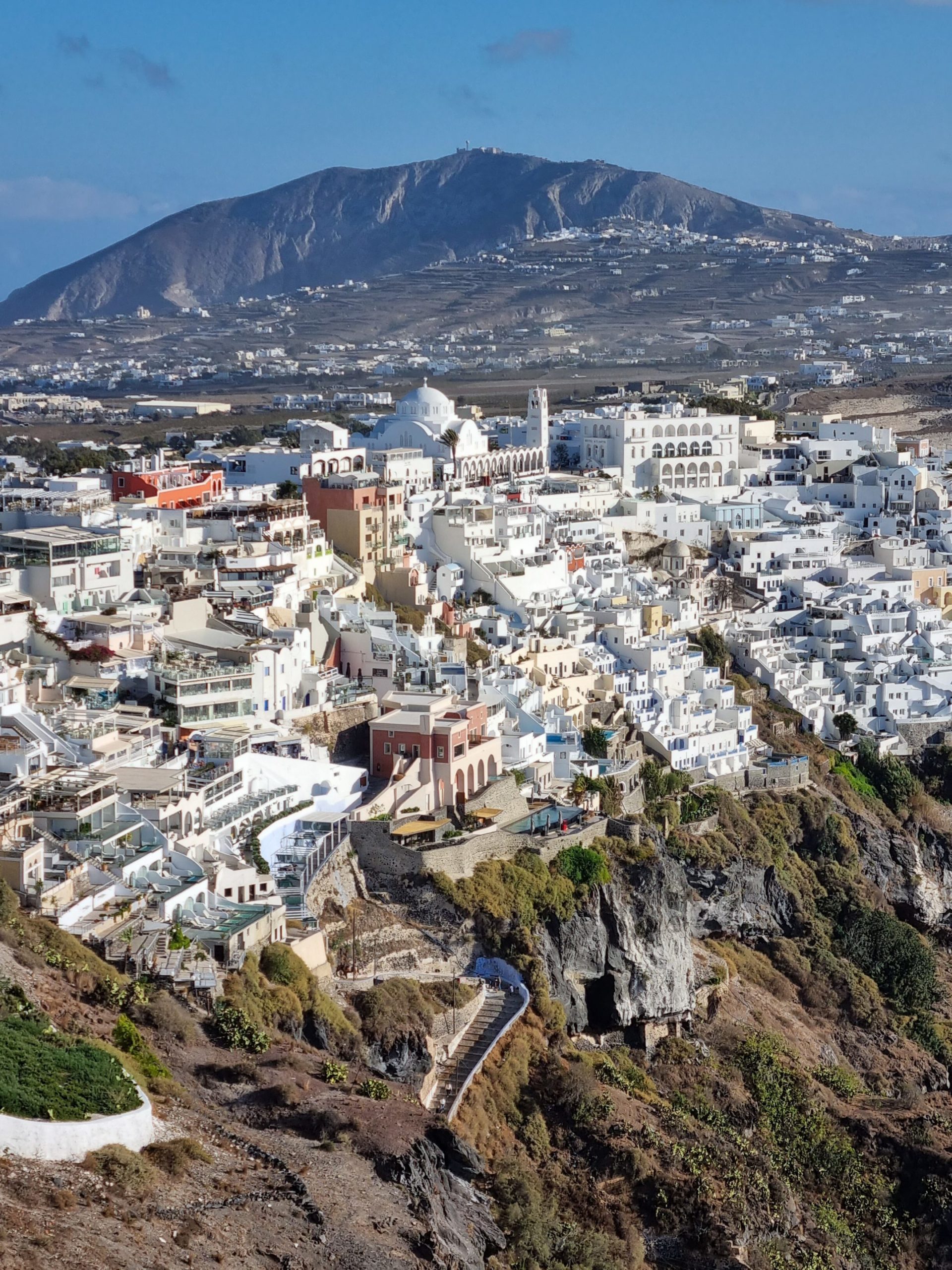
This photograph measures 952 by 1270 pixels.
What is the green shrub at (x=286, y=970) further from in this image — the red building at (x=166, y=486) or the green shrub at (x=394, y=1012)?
the red building at (x=166, y=486)

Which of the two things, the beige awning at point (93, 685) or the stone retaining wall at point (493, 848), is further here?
the beige awning at point (93, 685)

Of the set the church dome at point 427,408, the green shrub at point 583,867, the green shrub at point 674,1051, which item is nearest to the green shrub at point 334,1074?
the green shrub at point 583,867

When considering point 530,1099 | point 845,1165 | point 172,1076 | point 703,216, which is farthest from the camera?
point 703,216

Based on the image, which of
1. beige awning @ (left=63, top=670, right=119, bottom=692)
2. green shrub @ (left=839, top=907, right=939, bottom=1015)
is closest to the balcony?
beige awning @ (left=63, top=670, right=119, bottom=692)

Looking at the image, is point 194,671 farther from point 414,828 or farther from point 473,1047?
point 473,1047

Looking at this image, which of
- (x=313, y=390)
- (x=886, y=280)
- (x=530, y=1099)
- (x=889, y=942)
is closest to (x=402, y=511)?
(x=889, y=942)

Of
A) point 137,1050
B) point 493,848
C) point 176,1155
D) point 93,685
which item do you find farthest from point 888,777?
point 176,1155

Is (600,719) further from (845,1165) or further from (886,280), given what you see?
(886,280)
